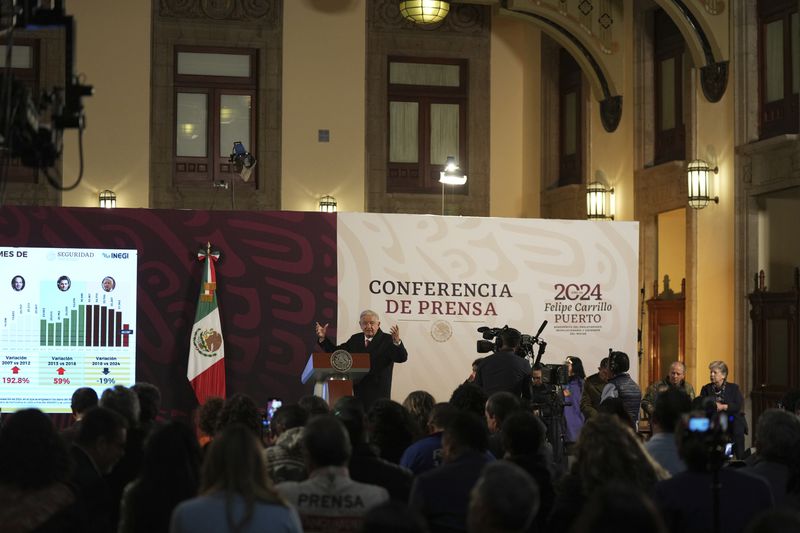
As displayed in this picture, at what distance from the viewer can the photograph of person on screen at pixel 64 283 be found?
1252 centimetres

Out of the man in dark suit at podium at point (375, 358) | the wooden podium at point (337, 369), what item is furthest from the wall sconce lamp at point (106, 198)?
the wooden podium at point (337, 369)

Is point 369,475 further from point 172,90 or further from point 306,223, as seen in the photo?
point 172,90

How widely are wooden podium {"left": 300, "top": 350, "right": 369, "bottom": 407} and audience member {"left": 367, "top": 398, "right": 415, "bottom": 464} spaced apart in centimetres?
494

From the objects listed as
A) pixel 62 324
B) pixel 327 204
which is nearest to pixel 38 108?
pixel 62 324

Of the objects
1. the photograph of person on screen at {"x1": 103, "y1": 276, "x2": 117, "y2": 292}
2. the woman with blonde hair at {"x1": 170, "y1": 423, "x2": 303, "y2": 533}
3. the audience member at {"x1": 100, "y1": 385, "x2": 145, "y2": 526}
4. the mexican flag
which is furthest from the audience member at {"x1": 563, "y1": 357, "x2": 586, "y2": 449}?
the woman with blonde hair at {"x1": 170, "y1": 423, "x2": 303, "y2": 533}

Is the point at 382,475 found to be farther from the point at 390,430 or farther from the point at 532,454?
the point at 390,430

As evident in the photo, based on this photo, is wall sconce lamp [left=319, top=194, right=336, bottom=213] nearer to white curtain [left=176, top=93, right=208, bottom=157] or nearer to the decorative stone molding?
white curtain [left=176, top=93, right=208, bottom=157]

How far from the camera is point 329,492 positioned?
439 cm

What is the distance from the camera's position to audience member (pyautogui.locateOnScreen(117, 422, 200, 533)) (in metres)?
4.46

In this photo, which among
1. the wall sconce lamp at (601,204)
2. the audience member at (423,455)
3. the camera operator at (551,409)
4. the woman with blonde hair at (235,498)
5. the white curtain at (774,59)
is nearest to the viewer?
the woman with blonde hair at (235,498)

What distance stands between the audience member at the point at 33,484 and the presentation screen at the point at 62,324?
8.20m

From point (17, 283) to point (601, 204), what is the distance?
26.6 feet

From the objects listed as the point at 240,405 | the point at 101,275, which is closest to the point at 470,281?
the point at 101,275

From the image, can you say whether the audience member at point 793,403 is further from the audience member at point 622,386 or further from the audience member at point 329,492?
the audience member at point 329,492
